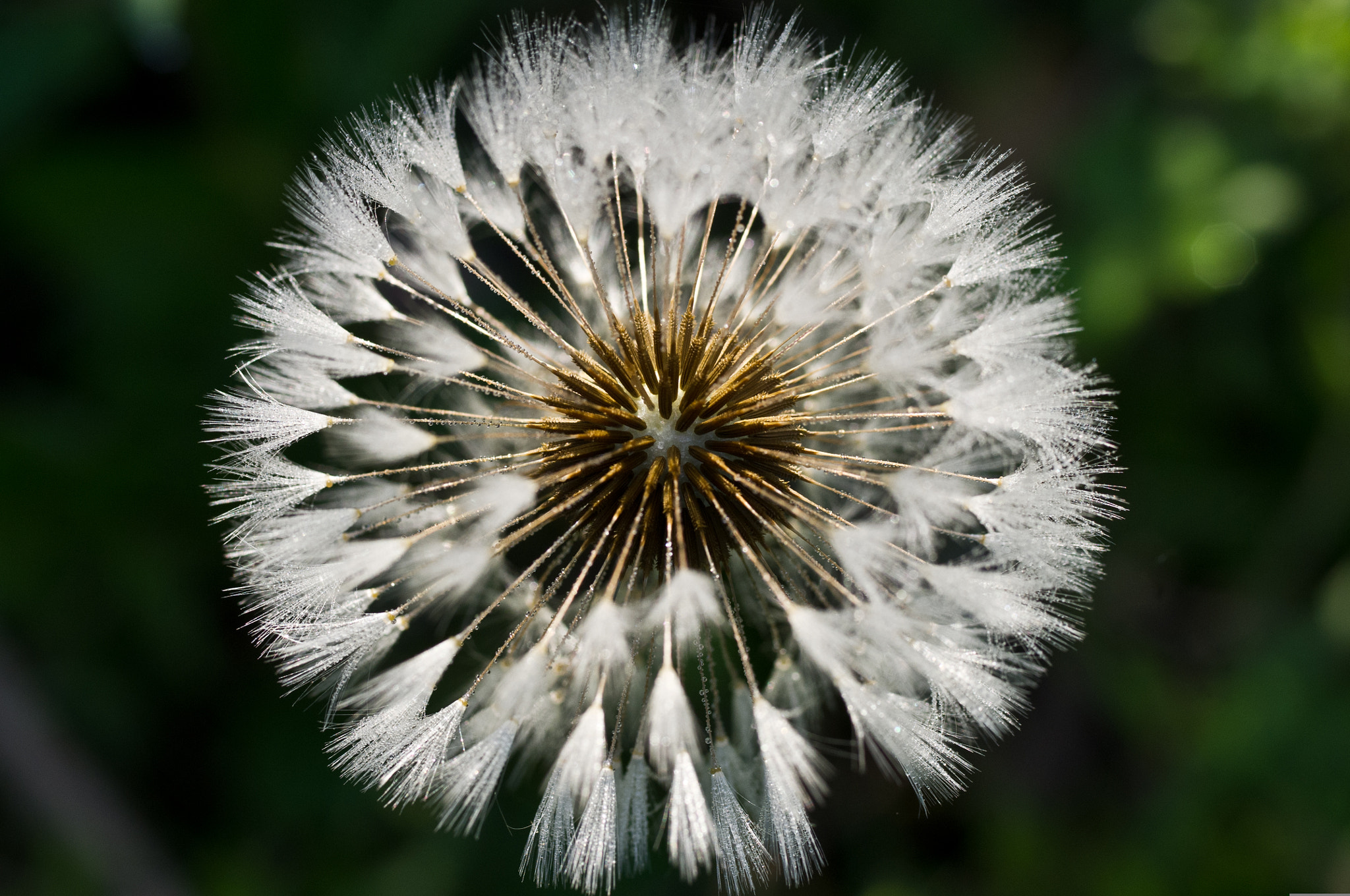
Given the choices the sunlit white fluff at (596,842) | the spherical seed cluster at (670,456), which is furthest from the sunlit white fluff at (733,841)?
the sunlit white fluff at (596,842)

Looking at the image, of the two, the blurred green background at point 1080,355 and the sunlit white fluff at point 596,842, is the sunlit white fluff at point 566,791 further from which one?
the blurred green background at point 1080,355

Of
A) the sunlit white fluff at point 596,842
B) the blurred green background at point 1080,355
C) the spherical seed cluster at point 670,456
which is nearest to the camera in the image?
the sunlit white fluff at point 596,842

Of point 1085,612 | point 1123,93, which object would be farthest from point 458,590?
point 1123,93

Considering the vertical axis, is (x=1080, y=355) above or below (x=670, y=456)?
above

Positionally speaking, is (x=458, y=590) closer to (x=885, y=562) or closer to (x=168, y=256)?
(x=885, y=562)

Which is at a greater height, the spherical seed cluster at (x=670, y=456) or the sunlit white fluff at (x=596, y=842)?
the spherical seed cluster at (x=670, y=456)

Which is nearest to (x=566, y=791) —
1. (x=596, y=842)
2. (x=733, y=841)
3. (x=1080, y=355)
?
(x=596, y=842)

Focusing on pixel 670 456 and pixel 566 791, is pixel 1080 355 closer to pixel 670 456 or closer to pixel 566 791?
pixel 670 456
